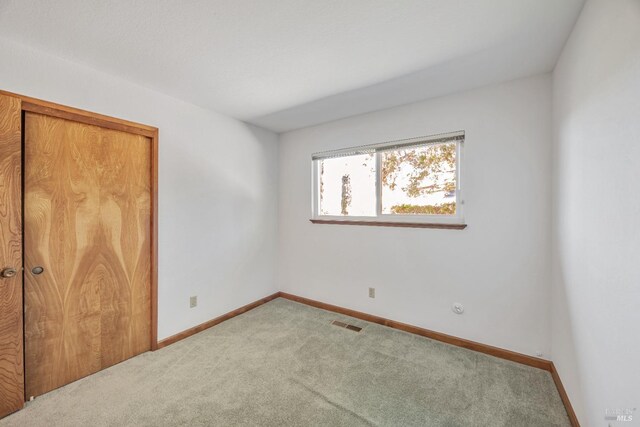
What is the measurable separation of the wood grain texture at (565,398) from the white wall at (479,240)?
0.17 metres

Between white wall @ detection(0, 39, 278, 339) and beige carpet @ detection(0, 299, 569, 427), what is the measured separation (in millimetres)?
563

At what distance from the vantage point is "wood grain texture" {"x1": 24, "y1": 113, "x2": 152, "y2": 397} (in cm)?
187

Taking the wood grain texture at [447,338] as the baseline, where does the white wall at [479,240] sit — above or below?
above

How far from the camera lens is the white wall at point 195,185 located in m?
1.95

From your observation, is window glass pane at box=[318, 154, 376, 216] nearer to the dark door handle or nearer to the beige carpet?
the beige carpet

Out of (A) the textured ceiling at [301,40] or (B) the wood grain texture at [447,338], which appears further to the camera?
(B) the wood grain texture at [447,338]

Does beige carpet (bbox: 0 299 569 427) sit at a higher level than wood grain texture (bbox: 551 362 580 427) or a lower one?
lower

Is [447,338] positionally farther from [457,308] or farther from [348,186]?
[348,186]

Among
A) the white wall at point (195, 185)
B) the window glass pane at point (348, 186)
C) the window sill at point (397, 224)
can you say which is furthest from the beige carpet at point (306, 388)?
the window glass pane at point (348, 186)

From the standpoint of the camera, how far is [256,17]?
1.50 metres

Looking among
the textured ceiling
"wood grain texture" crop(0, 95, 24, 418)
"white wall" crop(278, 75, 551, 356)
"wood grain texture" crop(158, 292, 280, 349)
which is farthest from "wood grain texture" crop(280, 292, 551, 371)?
Result: "wood grain texture" crop(0, 95, 24, 418)

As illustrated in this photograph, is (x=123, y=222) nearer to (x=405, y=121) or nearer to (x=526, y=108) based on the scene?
(x=405, y=121)

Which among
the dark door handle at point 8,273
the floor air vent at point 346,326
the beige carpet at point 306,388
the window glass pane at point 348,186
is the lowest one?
the beige carpet at point 306,388

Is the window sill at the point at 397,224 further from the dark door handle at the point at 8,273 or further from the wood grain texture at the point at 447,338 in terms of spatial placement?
the dark door handle at the point at 8,273
